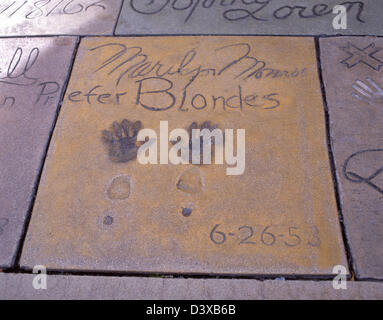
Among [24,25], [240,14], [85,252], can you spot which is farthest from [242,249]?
[24,25]

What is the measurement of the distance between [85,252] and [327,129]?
1.10 metres

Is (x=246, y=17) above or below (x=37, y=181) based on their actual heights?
above

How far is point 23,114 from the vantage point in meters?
1.60

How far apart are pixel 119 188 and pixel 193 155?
0.33 meters

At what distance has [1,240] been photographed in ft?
4.18

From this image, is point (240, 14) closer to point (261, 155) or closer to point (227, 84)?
point (227, 84)
